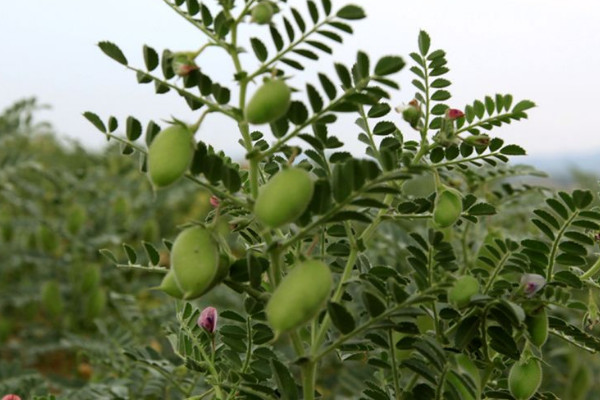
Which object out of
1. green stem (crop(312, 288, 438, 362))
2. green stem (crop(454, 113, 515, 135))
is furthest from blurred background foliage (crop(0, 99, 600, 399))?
green stem (crop(312, 288, 438, 362))

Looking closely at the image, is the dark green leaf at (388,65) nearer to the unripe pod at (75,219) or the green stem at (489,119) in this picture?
the green stem at (489,119)

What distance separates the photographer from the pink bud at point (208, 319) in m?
0.57

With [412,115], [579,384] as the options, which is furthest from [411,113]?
[579,384]

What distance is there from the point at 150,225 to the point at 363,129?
1.38 m

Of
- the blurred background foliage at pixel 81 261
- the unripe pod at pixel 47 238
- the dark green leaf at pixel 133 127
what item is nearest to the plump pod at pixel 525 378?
the dark green leaf at pixel 133 127

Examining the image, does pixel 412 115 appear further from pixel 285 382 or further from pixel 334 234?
pixel 285 382

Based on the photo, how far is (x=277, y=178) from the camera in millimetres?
421

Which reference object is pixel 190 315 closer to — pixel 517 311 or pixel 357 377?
pixel 517 311

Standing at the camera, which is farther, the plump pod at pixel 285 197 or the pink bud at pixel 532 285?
the pink bud at pixel 532 285

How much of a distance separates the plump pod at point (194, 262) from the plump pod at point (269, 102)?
0.08 m

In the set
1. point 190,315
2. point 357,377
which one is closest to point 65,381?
point 357,377

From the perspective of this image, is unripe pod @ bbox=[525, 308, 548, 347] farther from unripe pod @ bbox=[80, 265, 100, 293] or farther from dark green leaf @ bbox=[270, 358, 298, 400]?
unripe pod @ bbox=[80, 265, 100, 293]

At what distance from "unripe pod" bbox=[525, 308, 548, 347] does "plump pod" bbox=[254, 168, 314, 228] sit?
0.21 metres

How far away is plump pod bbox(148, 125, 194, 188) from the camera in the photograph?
43 centimetres
